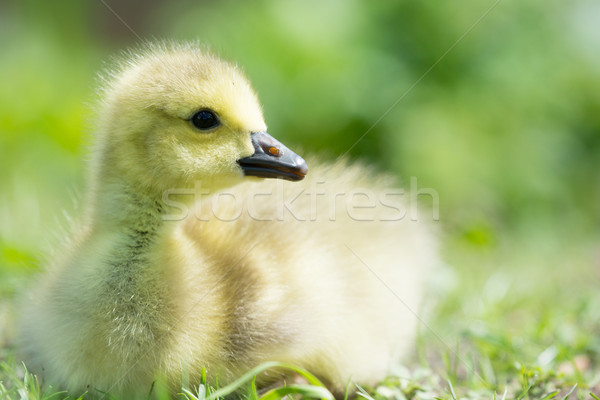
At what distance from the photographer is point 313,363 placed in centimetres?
188

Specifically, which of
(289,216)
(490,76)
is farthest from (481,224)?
(289,216)

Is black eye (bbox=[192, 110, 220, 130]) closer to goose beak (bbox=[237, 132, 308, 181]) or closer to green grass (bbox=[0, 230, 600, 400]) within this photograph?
goose beak (bbox=[237, 132, 308, 181])

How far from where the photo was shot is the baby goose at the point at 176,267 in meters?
1.67

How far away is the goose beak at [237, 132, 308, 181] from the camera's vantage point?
172 cm

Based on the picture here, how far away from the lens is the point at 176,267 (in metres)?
1.72

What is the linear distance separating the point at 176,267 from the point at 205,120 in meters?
0.37

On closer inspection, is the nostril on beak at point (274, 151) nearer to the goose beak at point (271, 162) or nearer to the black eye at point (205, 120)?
the goose beak at point (271, 162)

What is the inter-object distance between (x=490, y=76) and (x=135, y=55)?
8.32ft

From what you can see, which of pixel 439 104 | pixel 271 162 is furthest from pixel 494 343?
pixel 439 104

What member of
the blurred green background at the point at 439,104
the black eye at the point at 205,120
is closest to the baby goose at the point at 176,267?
the black eye at the point at 205,120

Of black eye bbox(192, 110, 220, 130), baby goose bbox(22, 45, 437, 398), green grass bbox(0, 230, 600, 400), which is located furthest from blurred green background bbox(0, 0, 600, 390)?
black eye bbox(192, 110, 220, 130)

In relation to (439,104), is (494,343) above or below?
below

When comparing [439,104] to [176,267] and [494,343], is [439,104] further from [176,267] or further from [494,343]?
[176,267]

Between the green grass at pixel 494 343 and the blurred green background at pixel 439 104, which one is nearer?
the green grass at pixel 494 343
